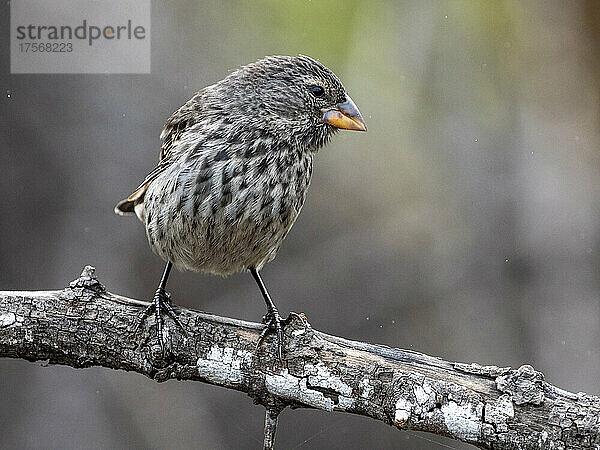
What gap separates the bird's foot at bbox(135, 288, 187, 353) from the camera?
3.50 metres

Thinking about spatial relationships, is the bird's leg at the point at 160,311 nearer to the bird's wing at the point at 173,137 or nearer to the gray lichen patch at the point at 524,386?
the bird's wing at the point at 173,137

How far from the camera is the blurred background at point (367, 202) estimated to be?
241 inches

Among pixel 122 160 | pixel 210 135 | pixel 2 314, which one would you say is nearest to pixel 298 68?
pixel 210 135

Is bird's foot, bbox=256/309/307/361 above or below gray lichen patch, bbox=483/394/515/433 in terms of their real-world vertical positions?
above

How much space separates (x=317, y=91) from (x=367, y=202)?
285 cm

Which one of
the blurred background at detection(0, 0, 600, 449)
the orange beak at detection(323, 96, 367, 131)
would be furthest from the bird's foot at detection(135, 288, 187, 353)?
the blurred background at detection(0, 0, 600, 449)

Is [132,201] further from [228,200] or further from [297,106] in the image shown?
[297,106]

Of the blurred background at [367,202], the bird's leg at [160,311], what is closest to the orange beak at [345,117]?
the bird's leg at [160,311]

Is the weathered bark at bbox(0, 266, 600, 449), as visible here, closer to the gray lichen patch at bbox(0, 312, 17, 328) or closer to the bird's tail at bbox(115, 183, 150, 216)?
the gray lichen patch at bbox(0, 312, 17, 328)

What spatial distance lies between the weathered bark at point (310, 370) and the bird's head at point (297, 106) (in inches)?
30.8

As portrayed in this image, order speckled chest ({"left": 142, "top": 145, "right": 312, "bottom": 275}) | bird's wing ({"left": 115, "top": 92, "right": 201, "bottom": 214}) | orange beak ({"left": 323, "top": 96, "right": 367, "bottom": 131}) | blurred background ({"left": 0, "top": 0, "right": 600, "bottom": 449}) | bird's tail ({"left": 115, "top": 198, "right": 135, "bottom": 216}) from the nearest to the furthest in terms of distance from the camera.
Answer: speckled chest ({"left": 142, "top": 145, "right": 312, "bottom": 275})
orange beak ({"left": 323, "top": 96, "right": 367, "bottom": 131})
bird's wing ({"left": 115, "top": 92, "right": 201, "bottom": 214})
bird's tail ({"left": 115, "top": 198, "right": 135, "bottom": 216})
blurred background ({"left": 0, "top": 0, "right": 600, "bottom": 449})

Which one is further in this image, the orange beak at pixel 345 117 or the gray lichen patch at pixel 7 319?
the orange beak at pixel 345 117

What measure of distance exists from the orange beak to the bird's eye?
7 centimetres

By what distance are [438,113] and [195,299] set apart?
7.00ft
